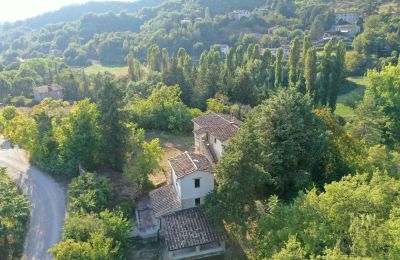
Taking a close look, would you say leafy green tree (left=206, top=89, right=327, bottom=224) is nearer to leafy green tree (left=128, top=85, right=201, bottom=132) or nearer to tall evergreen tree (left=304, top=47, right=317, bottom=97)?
leafy green tree (left=128, top=85, right=201, bottom=132)

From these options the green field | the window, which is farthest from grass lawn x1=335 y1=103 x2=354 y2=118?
the window

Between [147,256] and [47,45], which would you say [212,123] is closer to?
[147,256]

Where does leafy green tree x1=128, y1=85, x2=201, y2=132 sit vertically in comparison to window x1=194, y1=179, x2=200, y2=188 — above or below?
below

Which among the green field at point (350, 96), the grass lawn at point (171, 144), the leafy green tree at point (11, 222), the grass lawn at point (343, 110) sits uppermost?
the leafy green tree at point (11, 222)

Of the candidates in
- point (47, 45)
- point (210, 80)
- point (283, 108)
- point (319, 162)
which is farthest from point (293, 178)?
point (47, 45)

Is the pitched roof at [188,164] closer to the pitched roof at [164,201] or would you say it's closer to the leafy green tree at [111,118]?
the pitched roof at [164,201]

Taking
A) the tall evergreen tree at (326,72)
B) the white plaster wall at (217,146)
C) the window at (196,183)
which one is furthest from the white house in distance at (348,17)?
the window at (196,183)

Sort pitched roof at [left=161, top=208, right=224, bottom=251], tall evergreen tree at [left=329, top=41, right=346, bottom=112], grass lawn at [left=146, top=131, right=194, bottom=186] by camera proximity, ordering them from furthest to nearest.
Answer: tall evergreen tree at [left=329, top=41, right=346, bottom=112] < grass lawn at [left=146, top=131, right=194, bottom=186] < pitched roof at [left=161, top=208, right=224, bottom=251]

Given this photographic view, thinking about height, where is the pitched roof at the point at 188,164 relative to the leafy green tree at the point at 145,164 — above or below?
above

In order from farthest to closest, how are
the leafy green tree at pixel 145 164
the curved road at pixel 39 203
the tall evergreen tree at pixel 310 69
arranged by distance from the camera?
the tall evergreen tree at pixel 310 69 < the leafy green tree at pixel 145 164 < the curved road at pixel 39 203
